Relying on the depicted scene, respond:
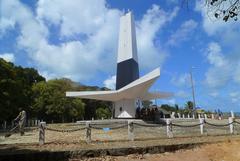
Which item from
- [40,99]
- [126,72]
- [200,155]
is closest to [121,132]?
[200,155]

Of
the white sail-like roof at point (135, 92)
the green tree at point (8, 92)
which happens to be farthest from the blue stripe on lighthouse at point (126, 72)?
the green tree at point (8, 92)

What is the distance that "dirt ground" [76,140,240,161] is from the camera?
36.7 feet

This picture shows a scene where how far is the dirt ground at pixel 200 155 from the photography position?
11188 millimetres

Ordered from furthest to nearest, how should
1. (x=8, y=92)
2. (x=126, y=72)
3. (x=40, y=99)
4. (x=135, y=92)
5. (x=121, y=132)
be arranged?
(x=40, y=99) → (x=8, y=92) → (x=126, y=72) → (x=135, y=92) → (x=121, y=132)

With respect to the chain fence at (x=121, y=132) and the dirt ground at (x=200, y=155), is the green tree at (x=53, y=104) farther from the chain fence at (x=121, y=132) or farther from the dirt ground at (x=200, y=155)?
the dirt ground at (x=200, y=155)

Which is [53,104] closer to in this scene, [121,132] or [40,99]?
[40,99]

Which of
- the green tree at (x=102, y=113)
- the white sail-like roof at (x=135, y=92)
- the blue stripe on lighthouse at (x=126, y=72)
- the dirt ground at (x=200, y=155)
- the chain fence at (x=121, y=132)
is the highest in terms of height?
the blue stripe on lighthouse at (x=126, y=72)

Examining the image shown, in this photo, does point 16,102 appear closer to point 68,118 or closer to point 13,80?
point 13,80

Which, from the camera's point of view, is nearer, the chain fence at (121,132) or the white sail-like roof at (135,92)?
the chain fence at (121,132)

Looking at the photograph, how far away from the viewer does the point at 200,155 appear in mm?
12148

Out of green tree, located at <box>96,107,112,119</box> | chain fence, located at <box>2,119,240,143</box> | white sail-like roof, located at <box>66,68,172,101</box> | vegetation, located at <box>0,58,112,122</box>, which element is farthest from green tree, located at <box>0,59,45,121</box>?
green tree, located at <box>96,107,112,119</box>

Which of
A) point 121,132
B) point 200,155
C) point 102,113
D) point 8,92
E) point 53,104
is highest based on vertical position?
point 8,92

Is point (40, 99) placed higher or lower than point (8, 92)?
higher

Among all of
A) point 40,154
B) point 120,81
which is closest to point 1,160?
point 40,154
